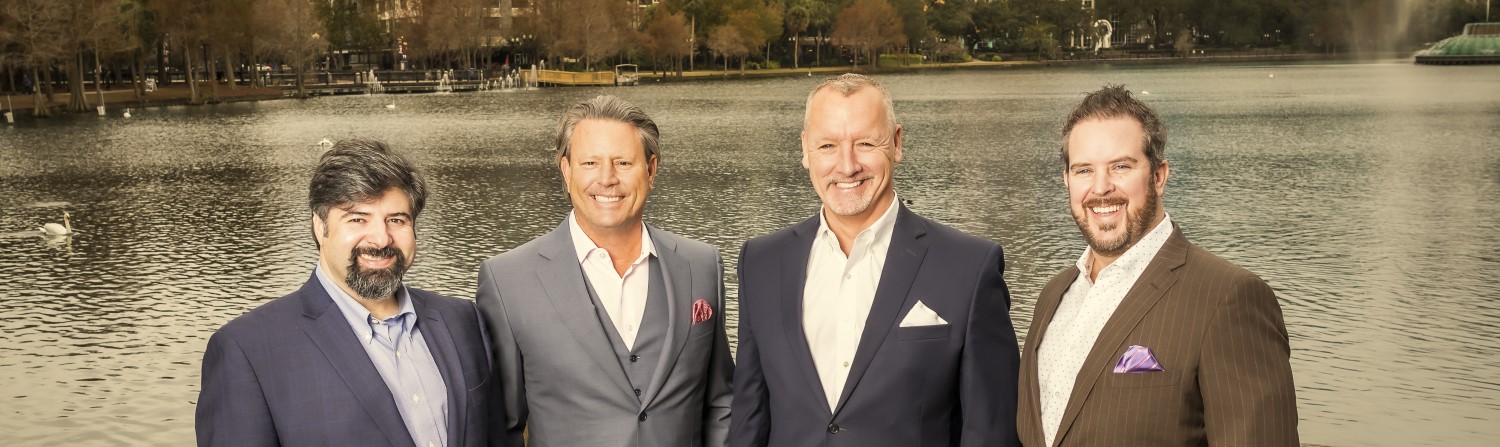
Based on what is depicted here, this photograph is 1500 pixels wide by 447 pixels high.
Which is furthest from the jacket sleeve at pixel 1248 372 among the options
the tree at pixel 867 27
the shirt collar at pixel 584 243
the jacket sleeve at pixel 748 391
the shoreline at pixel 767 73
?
the tree at pixel 867 27

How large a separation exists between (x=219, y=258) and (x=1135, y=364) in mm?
19953

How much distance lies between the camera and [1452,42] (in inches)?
4823

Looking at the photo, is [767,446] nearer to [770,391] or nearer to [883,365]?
[770,391]

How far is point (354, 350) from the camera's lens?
149 inches

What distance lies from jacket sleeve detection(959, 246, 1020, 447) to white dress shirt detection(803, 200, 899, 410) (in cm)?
33

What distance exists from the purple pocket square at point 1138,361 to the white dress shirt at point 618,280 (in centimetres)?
173

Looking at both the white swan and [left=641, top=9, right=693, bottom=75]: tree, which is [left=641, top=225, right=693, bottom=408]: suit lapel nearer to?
the white swan

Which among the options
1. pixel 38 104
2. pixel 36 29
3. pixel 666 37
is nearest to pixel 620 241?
pixel 36 29

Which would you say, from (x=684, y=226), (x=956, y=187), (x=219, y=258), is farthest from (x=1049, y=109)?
(x=219, y=258)

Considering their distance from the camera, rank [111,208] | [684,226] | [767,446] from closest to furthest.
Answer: [767,446]
[684,226]
[111,208]

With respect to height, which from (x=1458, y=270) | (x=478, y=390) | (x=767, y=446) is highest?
(x=478, y=390)

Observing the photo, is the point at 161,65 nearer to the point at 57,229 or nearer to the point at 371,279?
the point at 57,229

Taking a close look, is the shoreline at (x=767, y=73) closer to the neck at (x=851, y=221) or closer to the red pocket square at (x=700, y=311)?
the red pocket square at (x=700, y=311)

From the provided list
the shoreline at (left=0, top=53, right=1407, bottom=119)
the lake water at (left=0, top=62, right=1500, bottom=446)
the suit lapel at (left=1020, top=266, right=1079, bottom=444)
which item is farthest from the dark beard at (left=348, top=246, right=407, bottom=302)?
the shoreline at (left=0, top=53, right=1407, bottom=119)
